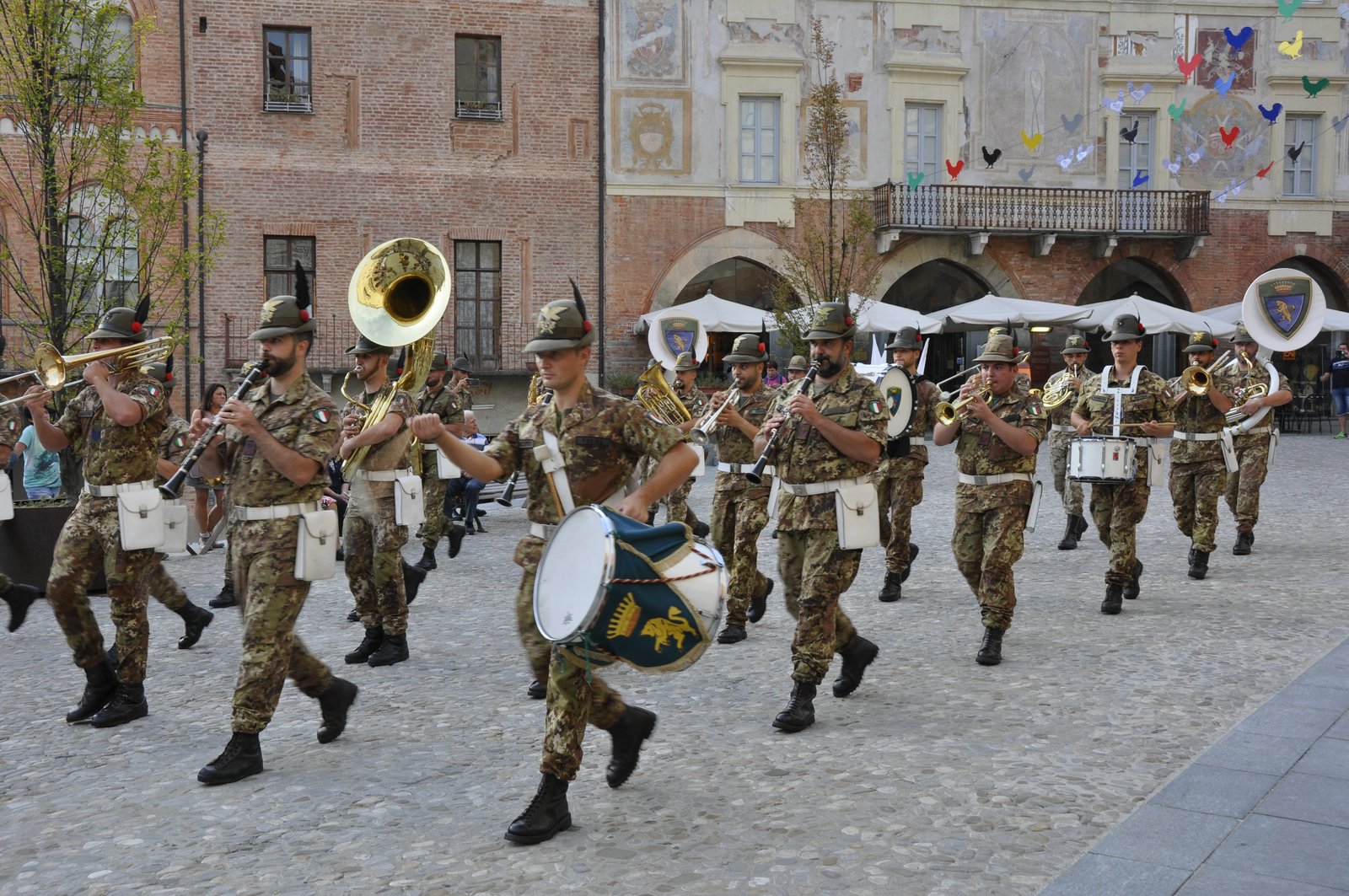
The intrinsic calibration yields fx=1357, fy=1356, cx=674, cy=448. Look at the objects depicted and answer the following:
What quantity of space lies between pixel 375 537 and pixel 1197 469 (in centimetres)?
679

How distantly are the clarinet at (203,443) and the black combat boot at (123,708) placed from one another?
1404 mm

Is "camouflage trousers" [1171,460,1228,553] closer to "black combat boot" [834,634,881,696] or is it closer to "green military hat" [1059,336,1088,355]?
"green military hat" [1059,336,1088,355]

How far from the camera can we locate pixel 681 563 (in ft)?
15.5

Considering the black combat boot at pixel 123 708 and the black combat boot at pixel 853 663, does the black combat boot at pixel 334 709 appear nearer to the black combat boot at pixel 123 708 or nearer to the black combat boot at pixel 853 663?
the black combat boot at pixel 123 708

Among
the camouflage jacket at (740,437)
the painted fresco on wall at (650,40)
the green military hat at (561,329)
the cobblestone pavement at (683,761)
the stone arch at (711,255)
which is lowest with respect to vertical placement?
Result: the cobblestone pavement at (683,761)

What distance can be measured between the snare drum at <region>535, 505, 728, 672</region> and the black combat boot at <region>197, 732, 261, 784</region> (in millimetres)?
1679

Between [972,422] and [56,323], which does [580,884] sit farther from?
[56,323]

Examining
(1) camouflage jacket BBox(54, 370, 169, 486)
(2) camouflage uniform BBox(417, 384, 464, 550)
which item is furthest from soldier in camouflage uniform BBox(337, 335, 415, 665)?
(2) camouflage uniform BBox(417, 384, 464, 550)

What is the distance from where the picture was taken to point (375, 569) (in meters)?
8.30

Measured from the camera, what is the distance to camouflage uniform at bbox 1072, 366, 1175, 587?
9.43 m

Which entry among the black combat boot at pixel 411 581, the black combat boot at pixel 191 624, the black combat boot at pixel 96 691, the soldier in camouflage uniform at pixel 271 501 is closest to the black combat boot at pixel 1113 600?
the black combat boot at pixel 411 581

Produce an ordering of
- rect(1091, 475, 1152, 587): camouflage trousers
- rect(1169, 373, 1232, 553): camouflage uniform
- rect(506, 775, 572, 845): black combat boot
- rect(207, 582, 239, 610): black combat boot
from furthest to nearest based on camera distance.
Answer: rect(1169, 373, 1232, 553): camouflage uniform → rect(207, 582, 239, 610): black combat boot → rect(1091, 475, 1152, 587): camouflage trousers → rect(506, 775, 572, 845): black combat boot

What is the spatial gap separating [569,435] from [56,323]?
9.35 metres

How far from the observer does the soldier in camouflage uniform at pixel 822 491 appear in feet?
21.2
